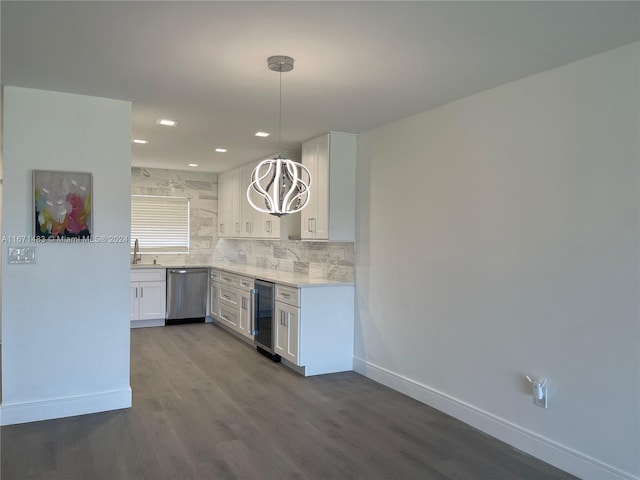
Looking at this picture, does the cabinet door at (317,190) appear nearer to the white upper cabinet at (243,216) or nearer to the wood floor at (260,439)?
the white upper cabinet at (243,216)

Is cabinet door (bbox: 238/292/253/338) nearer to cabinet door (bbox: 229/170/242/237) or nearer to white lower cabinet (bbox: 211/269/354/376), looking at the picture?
white lower cabinet (bbox: 211/269/354/376)

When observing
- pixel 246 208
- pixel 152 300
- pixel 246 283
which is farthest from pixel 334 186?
pixel 152 300

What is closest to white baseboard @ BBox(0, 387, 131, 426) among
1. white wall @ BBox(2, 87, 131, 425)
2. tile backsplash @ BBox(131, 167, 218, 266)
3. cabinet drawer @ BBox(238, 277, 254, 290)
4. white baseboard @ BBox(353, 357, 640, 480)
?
white wall @ BBox(2, 87, 131, 425)

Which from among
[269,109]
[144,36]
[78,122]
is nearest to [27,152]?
[78,122]

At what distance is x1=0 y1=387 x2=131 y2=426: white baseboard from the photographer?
332cm

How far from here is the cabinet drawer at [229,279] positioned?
6.02m

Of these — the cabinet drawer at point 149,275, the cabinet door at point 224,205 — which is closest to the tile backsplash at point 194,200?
the cabinet door at point 224,205

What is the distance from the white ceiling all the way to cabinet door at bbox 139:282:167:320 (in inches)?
137

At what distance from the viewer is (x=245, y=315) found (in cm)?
569

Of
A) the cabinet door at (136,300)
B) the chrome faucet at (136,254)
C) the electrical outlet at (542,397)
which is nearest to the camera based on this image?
the electrical outlet at (542,397)

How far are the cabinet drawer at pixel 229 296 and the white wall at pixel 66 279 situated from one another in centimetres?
234

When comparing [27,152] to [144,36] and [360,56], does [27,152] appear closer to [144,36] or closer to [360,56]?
[144,36]

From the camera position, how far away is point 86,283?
3.55m

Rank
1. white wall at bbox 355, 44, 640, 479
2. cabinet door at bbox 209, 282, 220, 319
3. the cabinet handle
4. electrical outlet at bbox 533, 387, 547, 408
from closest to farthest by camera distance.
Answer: white wall at bbox 355, 44, 640, 479
electrical outlet at bbox 533, 387, 547, 408
the cabinet handle
cabinet door at bbox 209, 282, 220, 319
